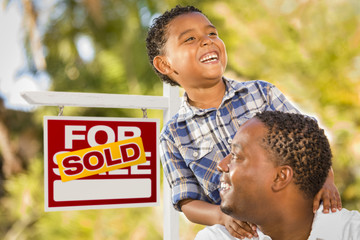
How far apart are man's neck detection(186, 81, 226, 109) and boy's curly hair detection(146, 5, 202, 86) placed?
0.74 ft

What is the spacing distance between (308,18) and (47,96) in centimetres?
426

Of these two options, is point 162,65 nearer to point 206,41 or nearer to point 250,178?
point 206,41

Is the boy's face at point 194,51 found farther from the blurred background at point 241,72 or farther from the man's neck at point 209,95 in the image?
the blurred background at point 241,72

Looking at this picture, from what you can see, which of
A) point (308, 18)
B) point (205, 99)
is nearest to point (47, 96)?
point (205, 99)

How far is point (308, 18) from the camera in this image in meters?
5.62

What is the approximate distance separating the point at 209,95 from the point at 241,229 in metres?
0.65

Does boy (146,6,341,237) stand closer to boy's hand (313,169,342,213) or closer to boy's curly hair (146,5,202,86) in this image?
boy's curly hair (146,5,202,86)

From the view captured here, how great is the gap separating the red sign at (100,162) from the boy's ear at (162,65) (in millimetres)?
420

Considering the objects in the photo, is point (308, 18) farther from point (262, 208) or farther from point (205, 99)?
point (262, 208)

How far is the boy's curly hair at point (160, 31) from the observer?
197 centimetres

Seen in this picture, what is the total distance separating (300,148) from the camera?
1.29 m

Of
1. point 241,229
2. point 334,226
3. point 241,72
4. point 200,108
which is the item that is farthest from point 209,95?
point 241,72

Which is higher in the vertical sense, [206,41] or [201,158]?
[206,41]

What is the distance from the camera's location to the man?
129 centimetres
